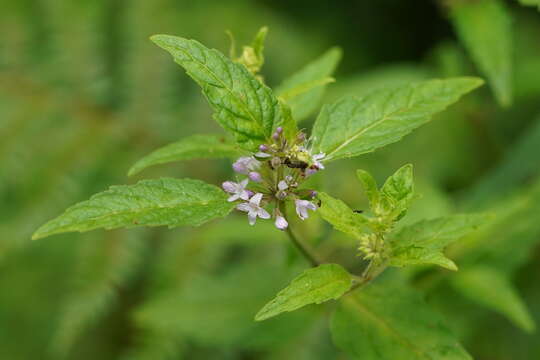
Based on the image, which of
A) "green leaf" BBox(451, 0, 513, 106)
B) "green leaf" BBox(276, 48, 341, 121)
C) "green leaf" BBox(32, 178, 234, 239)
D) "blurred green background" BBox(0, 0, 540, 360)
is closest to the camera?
"green leaf" BBox(32, 178, 234, 239)

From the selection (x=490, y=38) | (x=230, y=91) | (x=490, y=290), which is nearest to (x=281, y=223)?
(x=230, y=91)

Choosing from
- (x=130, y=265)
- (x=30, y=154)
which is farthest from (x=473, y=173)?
(x=30, y=154)

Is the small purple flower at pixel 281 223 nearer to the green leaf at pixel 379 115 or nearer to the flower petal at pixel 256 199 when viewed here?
the flower petal at pixel 256 199

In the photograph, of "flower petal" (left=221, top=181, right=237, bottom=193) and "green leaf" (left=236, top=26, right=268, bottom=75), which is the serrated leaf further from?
"green leaf" (left=236, top=26, right=268, bottom=75)

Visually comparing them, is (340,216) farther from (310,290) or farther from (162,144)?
(162,144)

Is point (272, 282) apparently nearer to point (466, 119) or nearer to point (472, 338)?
point (472, 338)

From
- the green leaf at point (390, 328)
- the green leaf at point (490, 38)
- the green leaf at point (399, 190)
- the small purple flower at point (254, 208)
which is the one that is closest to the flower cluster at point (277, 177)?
the small purple flower at point (254, 208)

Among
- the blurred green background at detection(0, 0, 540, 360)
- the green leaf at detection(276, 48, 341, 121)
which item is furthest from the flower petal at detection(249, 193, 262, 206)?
the blurred green background at detection(0, 0, 540, 360)
